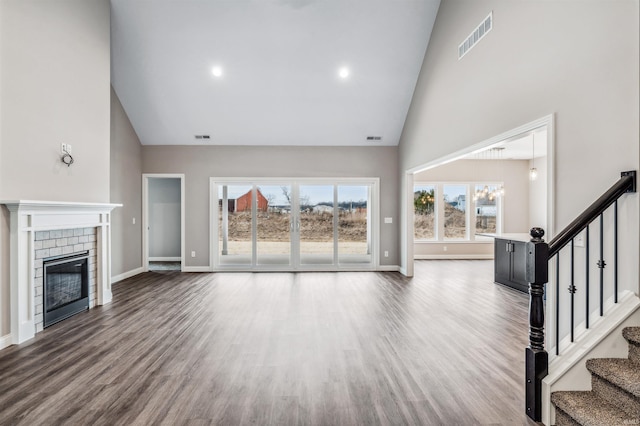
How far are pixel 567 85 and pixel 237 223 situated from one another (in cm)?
631

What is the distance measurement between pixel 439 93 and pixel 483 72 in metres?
1.25

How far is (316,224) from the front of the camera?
7.32m

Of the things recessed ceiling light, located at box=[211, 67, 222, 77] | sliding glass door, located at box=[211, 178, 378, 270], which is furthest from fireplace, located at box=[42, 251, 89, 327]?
recessed ceiling light, located at box=[211, 67, 222, 77]

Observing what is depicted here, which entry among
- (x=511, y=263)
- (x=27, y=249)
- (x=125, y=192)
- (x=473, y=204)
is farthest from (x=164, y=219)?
(x=473, y=204)

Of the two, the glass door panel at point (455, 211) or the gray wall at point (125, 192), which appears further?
the glass door panel at point (455, 211)

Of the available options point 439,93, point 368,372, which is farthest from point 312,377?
point 439,93

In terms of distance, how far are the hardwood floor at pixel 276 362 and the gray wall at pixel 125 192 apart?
1765mm

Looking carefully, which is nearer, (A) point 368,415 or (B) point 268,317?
(A) point 368,415

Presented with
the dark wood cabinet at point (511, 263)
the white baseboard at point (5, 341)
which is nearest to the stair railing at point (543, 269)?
the dark wood cabinet at point (511, 263)

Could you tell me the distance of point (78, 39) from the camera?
416 cm

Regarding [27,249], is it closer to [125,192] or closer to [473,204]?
[125,192]

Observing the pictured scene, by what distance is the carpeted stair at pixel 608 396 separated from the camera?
1777 millimetres

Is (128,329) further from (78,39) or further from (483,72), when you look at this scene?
(483,72)

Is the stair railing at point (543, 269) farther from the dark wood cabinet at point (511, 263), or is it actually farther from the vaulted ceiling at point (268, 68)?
the vaulted ceiling at point (268, 68)
